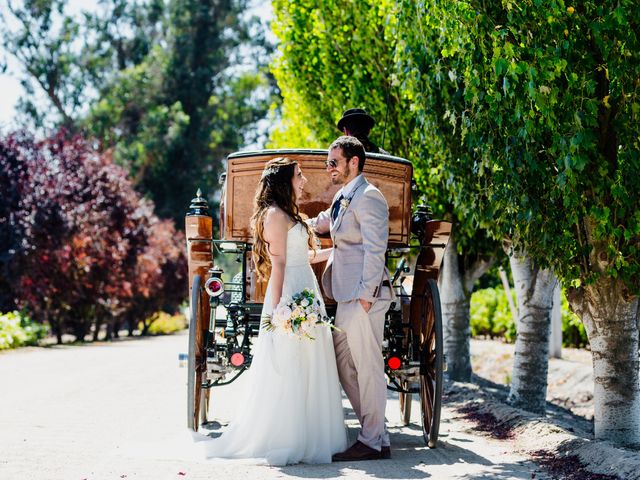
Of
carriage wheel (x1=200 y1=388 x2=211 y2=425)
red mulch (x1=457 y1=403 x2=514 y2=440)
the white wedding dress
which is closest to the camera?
the white wedding dress

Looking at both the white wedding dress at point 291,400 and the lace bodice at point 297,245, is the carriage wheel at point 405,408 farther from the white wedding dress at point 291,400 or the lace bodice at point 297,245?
the lace bodice at point 297,245

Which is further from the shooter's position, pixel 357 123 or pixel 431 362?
pixel 357 123

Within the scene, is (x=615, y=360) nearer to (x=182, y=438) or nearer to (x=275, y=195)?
(x=275, y=195)

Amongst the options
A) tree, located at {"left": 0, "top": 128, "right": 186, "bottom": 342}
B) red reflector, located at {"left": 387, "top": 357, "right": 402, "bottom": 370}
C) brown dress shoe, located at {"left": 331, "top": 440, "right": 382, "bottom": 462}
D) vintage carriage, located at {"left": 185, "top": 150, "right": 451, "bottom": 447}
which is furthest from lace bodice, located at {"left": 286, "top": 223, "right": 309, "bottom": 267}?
tree, located at {"left": 0, "top": 128, "right": 186, "bottom": 342}

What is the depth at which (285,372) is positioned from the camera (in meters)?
7.35

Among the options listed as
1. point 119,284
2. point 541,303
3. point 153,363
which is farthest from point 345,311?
point 119,284

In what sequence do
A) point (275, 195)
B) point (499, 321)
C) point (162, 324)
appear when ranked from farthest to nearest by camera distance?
point (162, 324)
point (499, 321)
point (275, 195)

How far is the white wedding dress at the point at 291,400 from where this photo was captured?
7.17m

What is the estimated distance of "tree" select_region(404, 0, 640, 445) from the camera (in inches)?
292

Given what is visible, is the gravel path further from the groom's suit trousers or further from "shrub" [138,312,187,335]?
"shrub" [138,312,187,335]

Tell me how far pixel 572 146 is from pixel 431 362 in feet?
7.54

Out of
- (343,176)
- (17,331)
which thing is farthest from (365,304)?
(17,331)

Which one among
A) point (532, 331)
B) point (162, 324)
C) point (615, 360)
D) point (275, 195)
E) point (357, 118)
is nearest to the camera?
point (275, 195)

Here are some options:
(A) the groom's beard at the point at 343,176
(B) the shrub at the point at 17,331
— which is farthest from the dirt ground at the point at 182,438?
(B) the shrub at the point at 17,331
